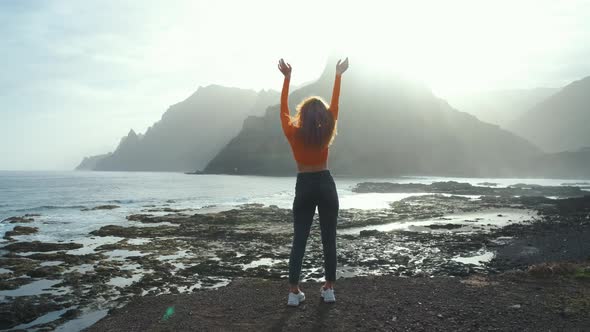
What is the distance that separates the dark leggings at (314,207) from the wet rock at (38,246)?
14.8 metres

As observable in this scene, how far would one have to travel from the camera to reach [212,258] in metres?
13.9

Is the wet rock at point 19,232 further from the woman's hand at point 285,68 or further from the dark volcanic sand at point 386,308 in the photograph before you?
the woman's hand at point 285,68

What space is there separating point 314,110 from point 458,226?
19596 mm

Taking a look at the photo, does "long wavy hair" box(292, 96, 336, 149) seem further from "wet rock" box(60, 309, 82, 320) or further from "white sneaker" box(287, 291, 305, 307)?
"wet rock" box(60, 309, 82, 320)

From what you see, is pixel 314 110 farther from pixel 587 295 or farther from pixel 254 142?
pixel 254 142

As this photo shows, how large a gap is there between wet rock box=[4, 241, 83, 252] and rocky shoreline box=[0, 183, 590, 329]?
43 millimetres

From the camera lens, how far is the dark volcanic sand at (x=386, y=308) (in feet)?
17.8

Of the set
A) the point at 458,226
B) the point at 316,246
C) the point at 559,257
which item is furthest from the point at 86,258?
the point at 458,226

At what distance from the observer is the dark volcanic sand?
17.8 ft

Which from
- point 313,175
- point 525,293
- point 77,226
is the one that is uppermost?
point 313,175

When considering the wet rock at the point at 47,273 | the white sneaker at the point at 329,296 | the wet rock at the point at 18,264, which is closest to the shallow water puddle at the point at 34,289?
the wet rock at the point at 47,273

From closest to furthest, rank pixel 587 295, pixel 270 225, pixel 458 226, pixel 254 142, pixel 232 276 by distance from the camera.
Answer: pixel 587 295
pixel 232 276
pixel 458 226
pixel 270 225
pixel 254 142

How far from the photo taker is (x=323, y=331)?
201 inches

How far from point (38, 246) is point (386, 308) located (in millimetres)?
17091
